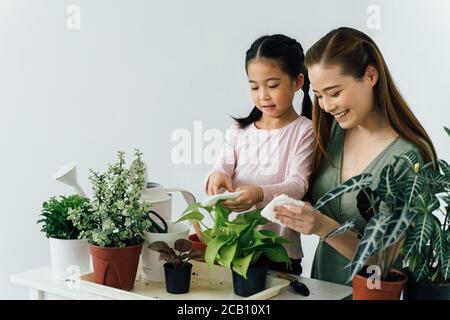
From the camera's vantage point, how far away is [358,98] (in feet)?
5.51

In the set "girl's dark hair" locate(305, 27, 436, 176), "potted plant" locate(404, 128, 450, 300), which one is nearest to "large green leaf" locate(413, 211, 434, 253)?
"potted plant" locate(404, 128, 450, 300)

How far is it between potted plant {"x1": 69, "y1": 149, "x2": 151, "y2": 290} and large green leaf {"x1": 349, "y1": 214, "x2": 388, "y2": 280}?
0.56 meters

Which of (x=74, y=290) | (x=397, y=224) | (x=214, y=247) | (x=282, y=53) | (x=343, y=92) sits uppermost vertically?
(x=282, y=53)

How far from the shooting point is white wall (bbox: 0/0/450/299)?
3.01 m

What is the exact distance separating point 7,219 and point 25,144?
16.1 inches

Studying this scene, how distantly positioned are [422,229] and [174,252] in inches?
23.3

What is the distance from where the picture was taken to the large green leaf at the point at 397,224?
1252mm

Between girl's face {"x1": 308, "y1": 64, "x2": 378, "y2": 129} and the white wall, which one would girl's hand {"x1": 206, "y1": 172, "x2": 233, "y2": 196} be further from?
the white wall

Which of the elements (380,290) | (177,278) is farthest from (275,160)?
(380,290)

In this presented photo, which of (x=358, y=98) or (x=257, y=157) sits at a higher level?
(x=358, y=98)

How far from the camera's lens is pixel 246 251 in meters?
1.56

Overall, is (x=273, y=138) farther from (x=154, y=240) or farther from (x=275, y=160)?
(x=154, y=240)
